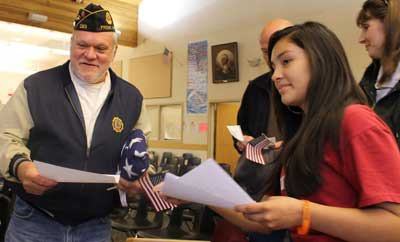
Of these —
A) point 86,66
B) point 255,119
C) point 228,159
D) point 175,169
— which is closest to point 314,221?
point 86,66

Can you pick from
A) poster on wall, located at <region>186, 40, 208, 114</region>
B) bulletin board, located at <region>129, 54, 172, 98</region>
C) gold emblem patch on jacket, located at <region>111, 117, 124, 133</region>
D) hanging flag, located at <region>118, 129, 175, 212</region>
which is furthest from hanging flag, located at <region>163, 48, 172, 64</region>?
hanging flag, located at <region>118, 129, 175, 212</region>

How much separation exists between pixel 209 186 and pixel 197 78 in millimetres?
6096

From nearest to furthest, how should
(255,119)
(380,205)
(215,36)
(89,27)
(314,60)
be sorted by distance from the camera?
(380,205) < (314,60) < (89,27) < (255,119) < (215,36)

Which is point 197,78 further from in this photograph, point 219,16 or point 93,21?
point 93,21

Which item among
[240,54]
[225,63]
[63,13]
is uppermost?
[63,13]

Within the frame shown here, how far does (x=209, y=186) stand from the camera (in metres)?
0.91

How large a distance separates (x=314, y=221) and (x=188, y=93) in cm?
620

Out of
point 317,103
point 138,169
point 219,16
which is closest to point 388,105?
point 317,103

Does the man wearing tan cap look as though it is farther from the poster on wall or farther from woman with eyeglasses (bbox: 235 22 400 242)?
the poster on wall

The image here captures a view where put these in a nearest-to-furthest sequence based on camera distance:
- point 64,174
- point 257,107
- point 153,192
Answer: point 64,174, point 153,192, point 257,107

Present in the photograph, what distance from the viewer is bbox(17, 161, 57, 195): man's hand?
136 centimetres

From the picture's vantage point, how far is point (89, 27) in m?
1.66

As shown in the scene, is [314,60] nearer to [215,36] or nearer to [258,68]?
[258,68]

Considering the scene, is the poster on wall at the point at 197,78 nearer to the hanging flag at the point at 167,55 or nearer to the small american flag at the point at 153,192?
the hanging flag at the point at 167,55
